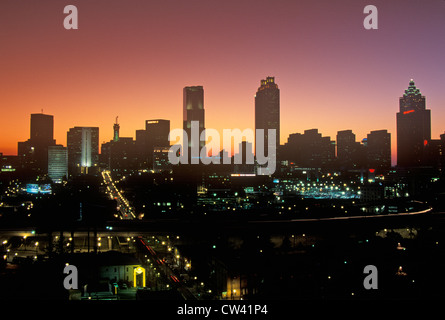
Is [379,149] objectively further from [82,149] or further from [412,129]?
[82,149]

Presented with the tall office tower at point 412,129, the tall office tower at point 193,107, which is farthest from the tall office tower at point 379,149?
the tall office tower at point 193,107

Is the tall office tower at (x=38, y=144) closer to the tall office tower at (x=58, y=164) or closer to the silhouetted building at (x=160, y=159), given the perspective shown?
the tall office tower at (x=58, y=164)

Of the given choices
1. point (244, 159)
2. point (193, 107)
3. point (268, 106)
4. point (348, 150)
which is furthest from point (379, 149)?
point (193, 107)

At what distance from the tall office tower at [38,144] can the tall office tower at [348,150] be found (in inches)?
1165

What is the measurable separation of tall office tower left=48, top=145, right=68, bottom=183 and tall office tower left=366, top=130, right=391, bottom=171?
103ft

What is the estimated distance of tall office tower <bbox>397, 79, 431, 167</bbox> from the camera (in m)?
27.4

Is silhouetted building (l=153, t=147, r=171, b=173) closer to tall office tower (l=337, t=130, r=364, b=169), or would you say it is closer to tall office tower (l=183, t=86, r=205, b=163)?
tall office tower (l=183, t=86, r=205, b=163)


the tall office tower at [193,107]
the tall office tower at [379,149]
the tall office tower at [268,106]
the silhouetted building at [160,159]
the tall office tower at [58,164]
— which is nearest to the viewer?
the tall office tower at [58,164]

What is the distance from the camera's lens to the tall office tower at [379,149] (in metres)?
37.4

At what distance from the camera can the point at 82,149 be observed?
124 ft

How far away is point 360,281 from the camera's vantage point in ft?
24.0

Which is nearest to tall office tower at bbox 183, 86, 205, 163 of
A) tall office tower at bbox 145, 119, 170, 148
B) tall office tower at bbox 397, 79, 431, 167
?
tall office tower at bbox 145, 119, 170, 148

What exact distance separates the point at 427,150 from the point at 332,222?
1986 cm
